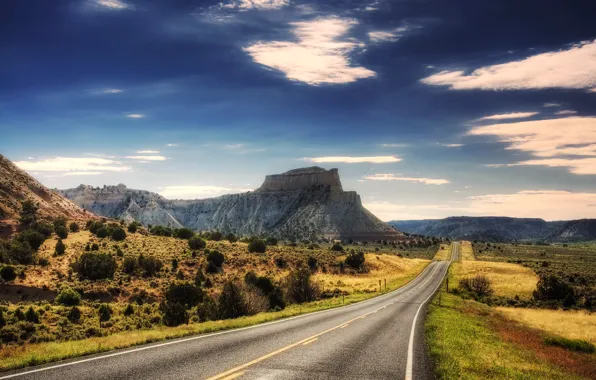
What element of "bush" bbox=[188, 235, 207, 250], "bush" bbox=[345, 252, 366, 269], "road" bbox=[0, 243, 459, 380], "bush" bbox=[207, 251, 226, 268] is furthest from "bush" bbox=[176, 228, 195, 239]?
"road" bbox=[0, 243, 459, 380]

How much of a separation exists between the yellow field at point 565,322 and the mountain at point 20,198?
88861 millimetres

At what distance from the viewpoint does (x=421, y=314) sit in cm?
2558

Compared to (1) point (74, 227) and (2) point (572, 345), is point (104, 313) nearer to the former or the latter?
(2) point (572, 345)

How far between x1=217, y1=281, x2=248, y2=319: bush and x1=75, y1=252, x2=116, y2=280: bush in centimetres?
3718

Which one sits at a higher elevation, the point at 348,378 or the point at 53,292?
the point at 348,378

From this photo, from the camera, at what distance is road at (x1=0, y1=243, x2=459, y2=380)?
28.4ft

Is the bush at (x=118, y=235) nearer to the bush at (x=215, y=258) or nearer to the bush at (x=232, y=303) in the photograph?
the bush at (x=215, y=258)

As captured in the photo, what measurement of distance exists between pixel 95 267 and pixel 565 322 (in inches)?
2221

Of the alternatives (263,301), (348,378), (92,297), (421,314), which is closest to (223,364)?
(348,378)

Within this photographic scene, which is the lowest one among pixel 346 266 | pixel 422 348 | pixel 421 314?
pixel 346 266

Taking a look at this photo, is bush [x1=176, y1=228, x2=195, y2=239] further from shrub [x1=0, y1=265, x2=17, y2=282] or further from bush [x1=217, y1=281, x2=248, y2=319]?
bush [x1=217, y1=281, x2=248, y2=319]

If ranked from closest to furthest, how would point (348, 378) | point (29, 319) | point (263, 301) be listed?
point (348, 378)
point (263, 301)
point (29, 319)

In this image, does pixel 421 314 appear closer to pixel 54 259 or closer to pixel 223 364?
pixel 223 364

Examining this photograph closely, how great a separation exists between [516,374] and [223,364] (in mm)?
8097
